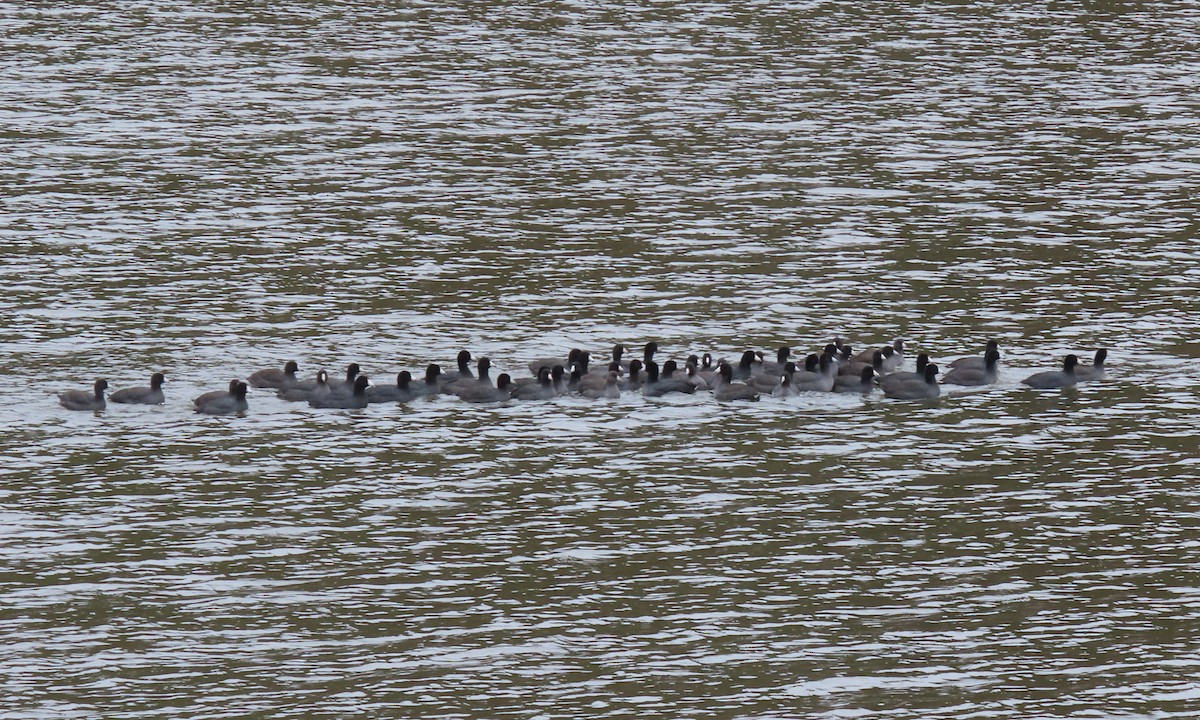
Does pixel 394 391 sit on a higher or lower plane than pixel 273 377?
lower

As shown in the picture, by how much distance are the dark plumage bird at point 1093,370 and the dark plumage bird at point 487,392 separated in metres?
10.5

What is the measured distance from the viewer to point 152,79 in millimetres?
65500

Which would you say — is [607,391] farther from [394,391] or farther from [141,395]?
[141,395]

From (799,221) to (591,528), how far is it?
19.9 m

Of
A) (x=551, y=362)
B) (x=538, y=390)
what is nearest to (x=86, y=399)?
(x=538, y=390)

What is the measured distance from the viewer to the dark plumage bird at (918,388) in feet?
125

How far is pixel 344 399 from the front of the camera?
3772 cm

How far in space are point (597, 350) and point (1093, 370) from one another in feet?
30.8

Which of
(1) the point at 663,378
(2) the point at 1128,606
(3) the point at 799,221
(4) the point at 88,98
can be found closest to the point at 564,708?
(2) the point at 1128,606

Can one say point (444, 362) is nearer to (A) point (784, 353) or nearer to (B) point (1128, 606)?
(A) point (784, 353)

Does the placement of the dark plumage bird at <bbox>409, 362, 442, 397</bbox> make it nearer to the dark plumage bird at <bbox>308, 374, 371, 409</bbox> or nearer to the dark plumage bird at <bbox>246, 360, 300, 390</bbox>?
the dark plumage bird at <bbox>308, 374, 371, 409</bbox>

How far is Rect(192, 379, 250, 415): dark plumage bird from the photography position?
37344 mm

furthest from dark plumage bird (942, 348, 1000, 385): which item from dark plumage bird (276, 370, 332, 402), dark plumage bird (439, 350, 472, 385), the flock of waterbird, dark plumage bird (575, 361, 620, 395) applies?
dark plumage bird (276, 370, 332, 402)

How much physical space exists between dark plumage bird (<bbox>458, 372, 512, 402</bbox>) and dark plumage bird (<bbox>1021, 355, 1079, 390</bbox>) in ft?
31.4
